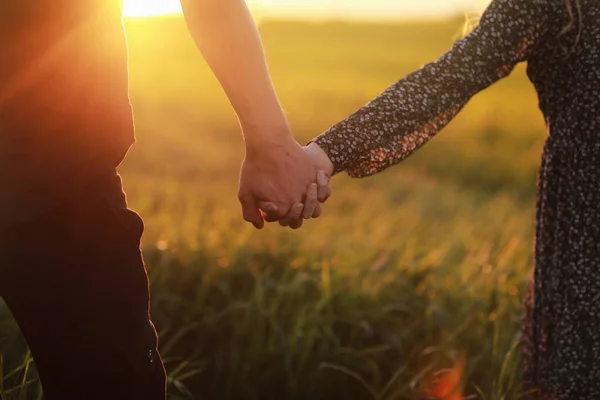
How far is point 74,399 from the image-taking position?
1.47m

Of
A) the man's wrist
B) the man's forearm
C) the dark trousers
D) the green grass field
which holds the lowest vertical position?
the green grass field

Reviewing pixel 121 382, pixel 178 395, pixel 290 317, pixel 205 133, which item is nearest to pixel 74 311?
pixel 121 382

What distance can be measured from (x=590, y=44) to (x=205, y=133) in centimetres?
850

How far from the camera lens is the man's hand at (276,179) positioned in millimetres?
1669

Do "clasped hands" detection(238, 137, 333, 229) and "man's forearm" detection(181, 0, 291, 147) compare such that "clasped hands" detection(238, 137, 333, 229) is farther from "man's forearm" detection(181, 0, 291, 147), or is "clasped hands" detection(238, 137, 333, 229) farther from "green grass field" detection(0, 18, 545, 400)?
"green grass field" detection(0, 18, 545, 400)

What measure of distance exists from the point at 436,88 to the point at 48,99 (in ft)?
2.93

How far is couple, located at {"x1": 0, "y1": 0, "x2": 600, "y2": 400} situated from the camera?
1.35 m

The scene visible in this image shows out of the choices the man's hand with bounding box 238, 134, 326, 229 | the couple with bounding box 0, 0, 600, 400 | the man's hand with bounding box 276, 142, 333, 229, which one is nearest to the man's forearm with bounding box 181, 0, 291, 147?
the couple with bounding box 0, 0, 600, 400

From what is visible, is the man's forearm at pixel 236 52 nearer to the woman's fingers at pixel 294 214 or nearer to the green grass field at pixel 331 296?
the woman's fingers at pixel 294 214

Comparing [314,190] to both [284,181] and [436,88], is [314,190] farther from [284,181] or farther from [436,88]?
[436,88]

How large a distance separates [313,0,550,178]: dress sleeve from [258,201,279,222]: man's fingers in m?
0.18

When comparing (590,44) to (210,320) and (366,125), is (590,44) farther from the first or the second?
(210,320)

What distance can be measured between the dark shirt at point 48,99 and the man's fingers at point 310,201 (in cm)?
55

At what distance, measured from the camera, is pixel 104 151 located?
1.39m
